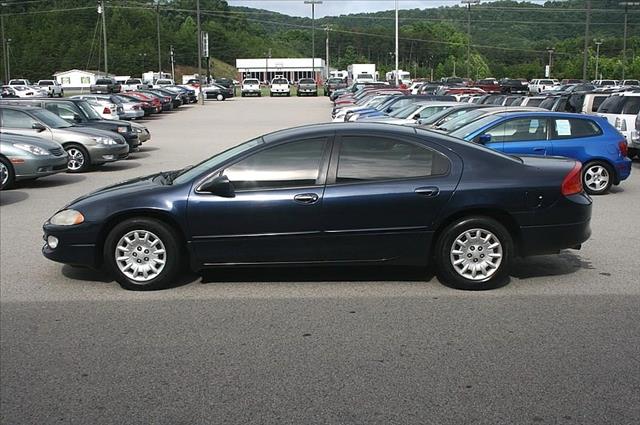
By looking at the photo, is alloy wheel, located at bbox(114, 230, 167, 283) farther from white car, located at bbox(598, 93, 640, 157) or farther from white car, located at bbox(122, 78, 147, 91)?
white car, located at bbox(122, 78, 147, 91)

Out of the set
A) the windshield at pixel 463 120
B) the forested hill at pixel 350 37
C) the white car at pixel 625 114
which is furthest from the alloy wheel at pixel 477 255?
the forested hill at pixel 350 37

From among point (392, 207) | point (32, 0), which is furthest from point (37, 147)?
point (32, 0)

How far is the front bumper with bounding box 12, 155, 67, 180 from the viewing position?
1288 cm

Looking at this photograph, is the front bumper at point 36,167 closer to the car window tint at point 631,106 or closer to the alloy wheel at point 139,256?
the alloy wheel at point 139,256

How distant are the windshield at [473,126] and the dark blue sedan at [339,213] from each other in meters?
5.17

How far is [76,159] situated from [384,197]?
11.4 meters

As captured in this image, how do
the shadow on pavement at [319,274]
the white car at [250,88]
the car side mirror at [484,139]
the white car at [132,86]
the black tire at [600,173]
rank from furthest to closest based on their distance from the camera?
1. the white car at [250,88]
2. the white car at [132,86]
3. the black tire at [600,173]
4. the car side mirror at [484,139]
5. the shadow on pavement at [319,274]

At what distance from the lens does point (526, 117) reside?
1173 centimetres

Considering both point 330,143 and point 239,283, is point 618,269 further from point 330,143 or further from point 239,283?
point 239,283

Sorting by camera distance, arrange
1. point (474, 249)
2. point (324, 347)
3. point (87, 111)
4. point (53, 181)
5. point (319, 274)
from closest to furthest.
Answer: point (324, 347) < point (474, 249) < point (319, 274) < point (53, 181) < point (87, 111)

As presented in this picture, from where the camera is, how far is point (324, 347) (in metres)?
4.98

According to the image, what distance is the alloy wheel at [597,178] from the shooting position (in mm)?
12180

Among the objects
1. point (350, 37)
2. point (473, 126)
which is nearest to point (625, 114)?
point (473, 126)

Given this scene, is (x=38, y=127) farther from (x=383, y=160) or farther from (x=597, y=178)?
(x=597, y=178)
